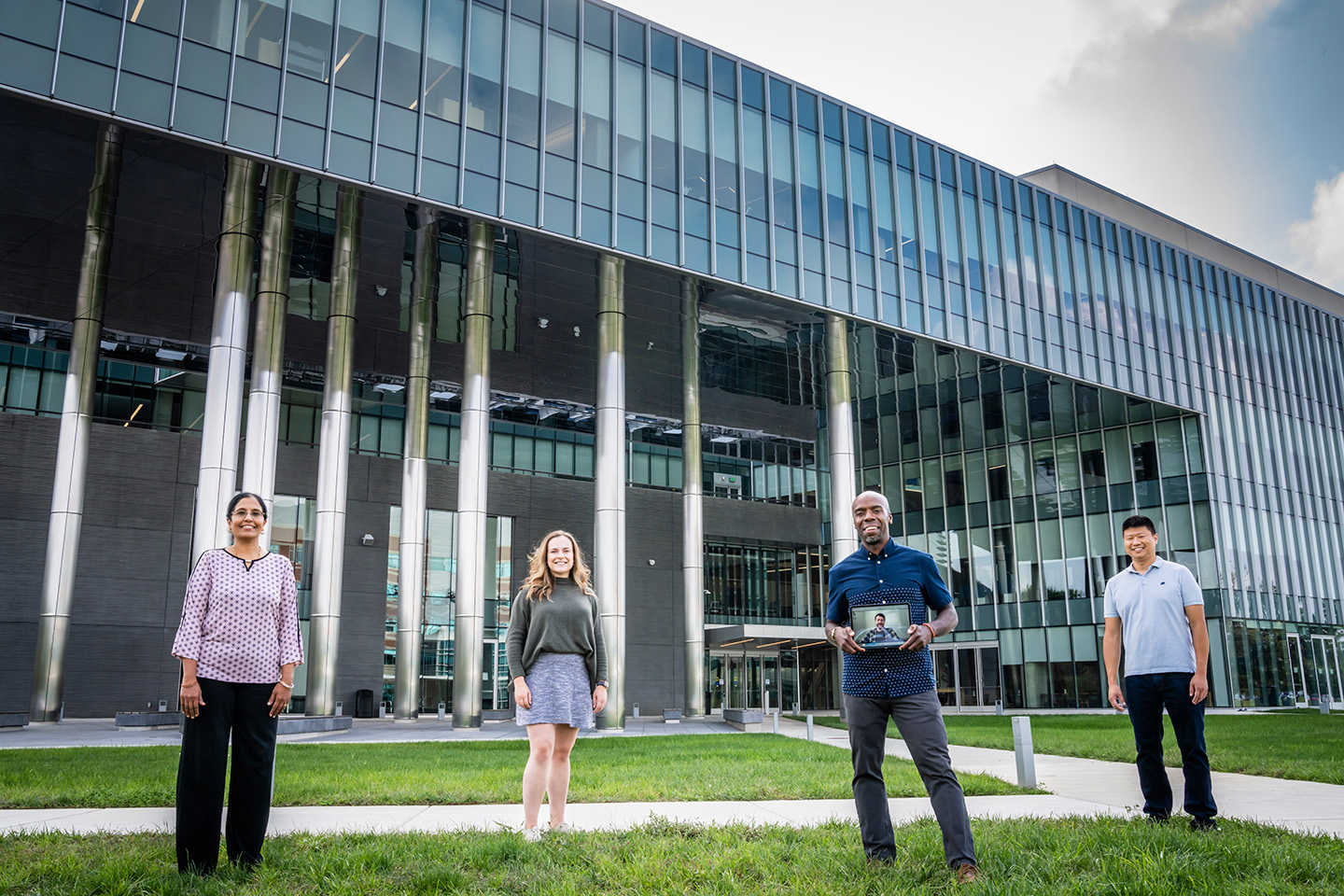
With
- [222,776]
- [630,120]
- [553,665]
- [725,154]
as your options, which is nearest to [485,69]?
[630,120]

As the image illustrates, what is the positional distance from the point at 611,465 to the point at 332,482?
25.1 ft

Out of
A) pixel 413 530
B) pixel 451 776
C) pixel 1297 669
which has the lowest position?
pixel 1297 669

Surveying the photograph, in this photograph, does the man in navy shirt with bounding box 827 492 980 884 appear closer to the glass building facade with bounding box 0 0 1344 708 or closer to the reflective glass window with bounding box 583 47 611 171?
the glass building facade with bounding box 0 0 1344 708

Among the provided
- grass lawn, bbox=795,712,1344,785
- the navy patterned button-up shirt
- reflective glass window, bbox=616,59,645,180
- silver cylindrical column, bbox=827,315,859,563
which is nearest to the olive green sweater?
the navy patterned button-up shirt

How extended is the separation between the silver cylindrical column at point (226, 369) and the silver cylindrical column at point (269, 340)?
0.76 metres

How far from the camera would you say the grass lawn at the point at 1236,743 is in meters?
11.7

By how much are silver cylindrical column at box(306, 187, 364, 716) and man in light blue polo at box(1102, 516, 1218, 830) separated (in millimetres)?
22711

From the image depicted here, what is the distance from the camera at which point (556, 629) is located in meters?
6.23

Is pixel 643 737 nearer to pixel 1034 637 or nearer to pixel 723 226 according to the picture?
pixel 723 226

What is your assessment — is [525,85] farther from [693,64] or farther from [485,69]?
[693,64]

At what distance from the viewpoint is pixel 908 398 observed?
42219mm

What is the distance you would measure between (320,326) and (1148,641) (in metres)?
31.2

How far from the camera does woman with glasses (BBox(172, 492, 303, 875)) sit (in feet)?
16.7

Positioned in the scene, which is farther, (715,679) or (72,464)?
(715,679)
